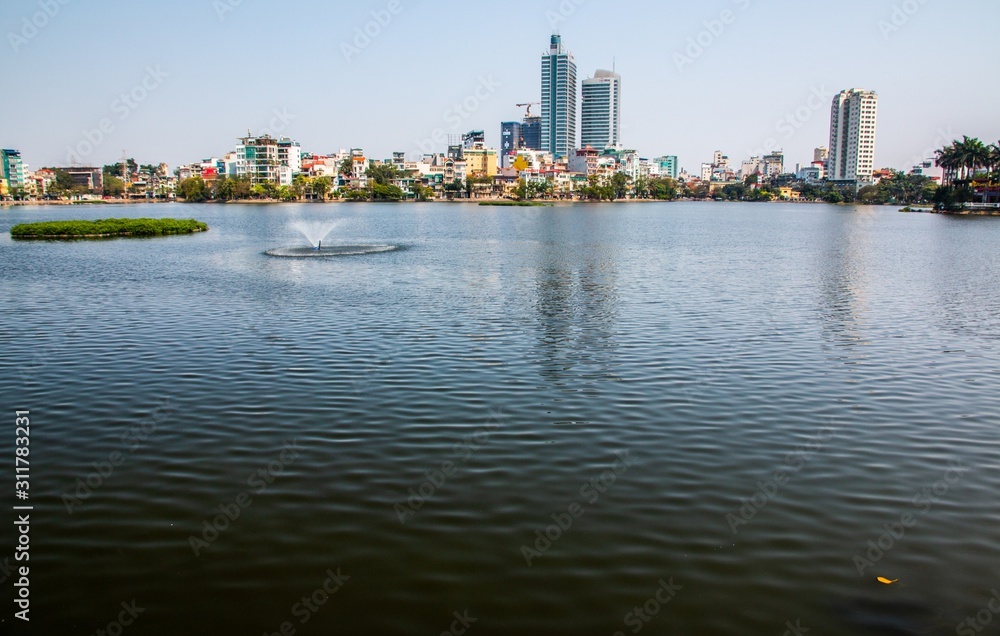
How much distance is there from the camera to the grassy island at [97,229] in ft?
199

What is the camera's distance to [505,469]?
1066 centimetres

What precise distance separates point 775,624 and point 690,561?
121cm

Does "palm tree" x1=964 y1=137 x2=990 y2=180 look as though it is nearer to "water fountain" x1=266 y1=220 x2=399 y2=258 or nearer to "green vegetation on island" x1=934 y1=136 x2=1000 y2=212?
"green vegetation on island" x1=934 y1=136 x2=1000 y2=212

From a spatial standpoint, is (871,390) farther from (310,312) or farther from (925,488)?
(310,312)

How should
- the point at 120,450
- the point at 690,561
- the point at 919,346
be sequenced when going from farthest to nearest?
the point at 919,346 → the point at 120,450 → the point at 690,561

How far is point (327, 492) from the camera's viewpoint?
32.4 ft

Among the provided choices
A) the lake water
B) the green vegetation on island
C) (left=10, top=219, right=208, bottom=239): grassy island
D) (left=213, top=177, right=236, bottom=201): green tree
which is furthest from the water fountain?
(left=213, top=177, right=236, bottom=201): green tree

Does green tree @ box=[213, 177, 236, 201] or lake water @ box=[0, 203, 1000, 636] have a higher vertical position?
green tree @ box=[213, 177, 236, 201]

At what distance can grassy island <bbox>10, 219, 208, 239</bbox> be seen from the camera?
199 feet

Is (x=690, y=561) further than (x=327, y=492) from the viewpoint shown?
No

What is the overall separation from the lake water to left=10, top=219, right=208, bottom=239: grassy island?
42.3m

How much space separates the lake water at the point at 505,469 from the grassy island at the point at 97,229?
139 feet

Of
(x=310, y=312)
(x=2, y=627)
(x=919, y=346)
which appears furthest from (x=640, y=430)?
(x=310, y=312)

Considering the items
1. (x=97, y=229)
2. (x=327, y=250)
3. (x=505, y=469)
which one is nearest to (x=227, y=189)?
(x=97, y=229)
